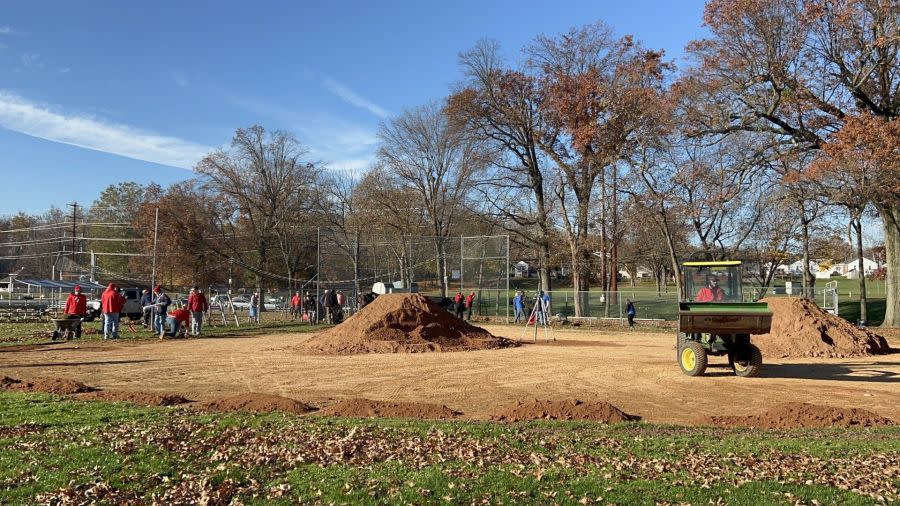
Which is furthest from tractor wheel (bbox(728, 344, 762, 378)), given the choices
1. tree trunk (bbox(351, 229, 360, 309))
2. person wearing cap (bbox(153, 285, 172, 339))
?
tree trunk (bbox(351, 229, 360, 309))

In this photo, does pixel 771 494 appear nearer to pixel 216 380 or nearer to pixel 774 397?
pixel 774 397

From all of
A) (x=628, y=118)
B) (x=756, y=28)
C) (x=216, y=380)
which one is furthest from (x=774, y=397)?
(x=628, y=118)

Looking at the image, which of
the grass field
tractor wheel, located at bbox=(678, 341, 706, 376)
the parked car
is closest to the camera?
tractor wheel, located at bbox=(678, 341, 706, 376)

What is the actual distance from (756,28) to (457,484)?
83.9 ft

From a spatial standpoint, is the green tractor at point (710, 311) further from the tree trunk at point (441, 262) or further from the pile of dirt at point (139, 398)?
the tree trunk at point (441, 262)

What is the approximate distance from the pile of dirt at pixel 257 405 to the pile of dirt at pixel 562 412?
10.8ft

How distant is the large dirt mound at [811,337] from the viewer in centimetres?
2072

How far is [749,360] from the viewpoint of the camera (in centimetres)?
1598

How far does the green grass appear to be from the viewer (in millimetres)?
5820

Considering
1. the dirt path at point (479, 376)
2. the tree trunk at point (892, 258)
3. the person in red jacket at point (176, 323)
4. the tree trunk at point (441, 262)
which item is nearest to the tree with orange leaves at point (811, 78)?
the tree trunk at point (892, 258)

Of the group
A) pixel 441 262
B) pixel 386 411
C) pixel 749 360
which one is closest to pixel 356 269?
pixel 441 262

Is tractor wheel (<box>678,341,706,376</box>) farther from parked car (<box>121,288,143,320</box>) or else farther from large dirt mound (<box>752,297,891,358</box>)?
parked car (<box>121,288,143,320</box>)

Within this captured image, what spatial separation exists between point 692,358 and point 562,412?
691 centimetres

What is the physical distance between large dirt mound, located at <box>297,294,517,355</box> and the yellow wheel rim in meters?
7.92
